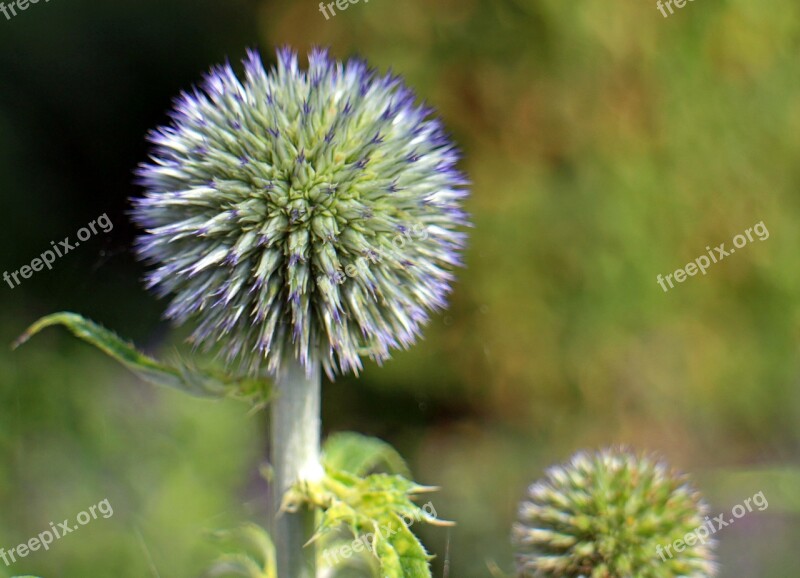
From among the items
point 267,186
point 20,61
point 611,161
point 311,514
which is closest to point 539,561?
point 311,514

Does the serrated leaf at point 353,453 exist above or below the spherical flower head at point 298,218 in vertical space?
below

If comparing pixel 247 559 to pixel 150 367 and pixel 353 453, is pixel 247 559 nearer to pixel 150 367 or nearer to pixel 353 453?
pixel 353 453

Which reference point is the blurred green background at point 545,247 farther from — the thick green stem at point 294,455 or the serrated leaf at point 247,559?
the thick green stem at point 294,455

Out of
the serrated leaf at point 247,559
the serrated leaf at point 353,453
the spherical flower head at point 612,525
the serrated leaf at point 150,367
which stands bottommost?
the spherical flower head at point 612,525

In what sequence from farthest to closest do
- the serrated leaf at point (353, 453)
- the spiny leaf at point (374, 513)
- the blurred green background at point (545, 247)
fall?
the blurred green background at point (545, 247), the serrated leaf at point (353, 453), the spiny leaf at point (374, 513)

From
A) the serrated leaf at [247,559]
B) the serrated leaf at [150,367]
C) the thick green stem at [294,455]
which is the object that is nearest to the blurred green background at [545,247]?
the serrated leaf at [247,559]

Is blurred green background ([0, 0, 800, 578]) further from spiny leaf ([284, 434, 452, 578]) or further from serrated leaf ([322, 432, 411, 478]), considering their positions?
spiny leaf ([284, 434, 452, 578])

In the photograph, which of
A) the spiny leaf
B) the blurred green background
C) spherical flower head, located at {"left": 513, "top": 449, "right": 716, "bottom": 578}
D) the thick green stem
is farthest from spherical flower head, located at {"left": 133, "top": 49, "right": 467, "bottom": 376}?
the blurred green background
